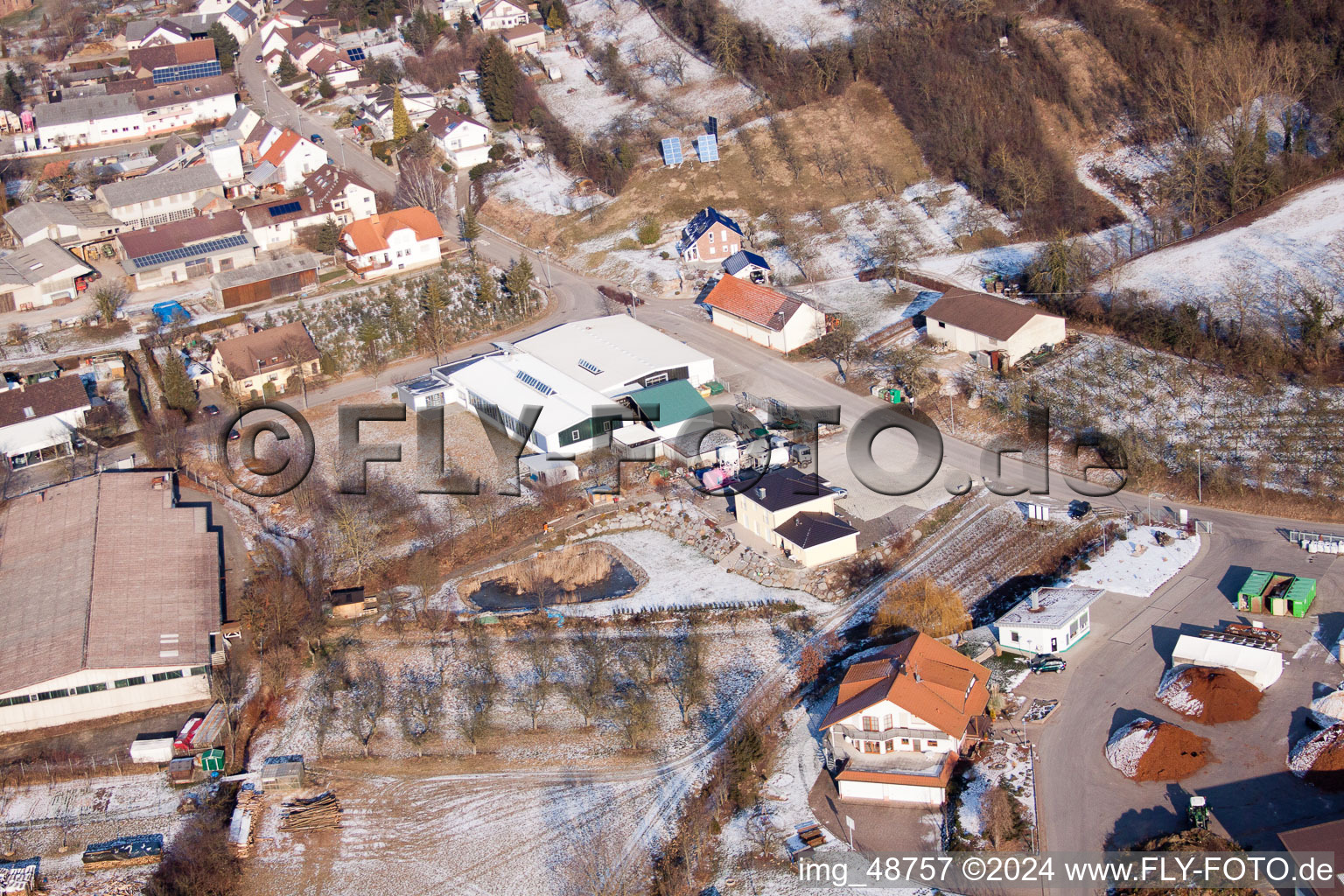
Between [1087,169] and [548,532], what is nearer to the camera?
[548,532]

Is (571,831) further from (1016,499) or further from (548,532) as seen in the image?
(1016,499)

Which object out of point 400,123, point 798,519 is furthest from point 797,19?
point 798,519

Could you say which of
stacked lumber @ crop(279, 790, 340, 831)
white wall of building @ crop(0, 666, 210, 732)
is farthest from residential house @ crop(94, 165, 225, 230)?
stacked lumber @ crop(279, 790, 340, 831)

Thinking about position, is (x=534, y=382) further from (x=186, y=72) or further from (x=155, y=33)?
(x=155, y=33)

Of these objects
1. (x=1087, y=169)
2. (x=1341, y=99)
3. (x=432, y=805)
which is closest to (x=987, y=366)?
(x=1087, y=169)

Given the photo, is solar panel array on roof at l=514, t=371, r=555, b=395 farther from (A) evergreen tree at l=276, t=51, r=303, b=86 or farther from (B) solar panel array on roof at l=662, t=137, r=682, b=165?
(A) evergreen tree at l=276, t=51, r=303, b=86

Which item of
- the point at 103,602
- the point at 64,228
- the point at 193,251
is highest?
the point at 64,228

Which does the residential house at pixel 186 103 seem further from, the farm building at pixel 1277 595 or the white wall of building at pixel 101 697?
the farm building at pixel 1277 595
